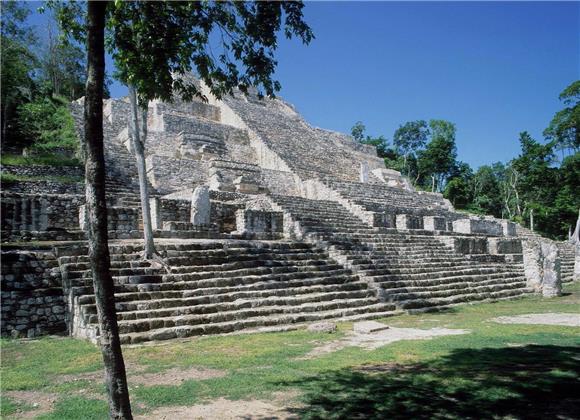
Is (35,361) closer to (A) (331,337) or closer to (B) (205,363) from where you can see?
(B) (205,363)

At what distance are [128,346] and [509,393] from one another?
5087mm

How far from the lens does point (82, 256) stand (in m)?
8.48

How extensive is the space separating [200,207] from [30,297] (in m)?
5.49

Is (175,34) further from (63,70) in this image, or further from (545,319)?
(63,70)

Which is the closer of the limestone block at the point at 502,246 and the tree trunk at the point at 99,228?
the tree trunk at the point at 99,228

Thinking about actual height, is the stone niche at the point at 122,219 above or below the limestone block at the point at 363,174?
below

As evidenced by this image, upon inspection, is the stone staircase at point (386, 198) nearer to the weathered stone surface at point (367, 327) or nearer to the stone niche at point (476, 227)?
the stone niche at point (476, 227)

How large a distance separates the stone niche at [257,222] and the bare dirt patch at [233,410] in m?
8.60

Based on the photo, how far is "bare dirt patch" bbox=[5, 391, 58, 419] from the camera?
4.07 metres

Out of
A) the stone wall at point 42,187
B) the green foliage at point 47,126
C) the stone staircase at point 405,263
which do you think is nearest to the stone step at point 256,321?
the stone staircase at point 405,263

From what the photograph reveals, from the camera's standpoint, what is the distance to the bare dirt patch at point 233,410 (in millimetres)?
3979

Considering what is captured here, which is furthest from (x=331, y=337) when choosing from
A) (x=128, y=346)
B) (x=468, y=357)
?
(x=128, y=346)

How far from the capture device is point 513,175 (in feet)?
151

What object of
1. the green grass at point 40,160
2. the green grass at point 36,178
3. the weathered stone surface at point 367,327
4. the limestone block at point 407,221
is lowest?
the weathered stone surface at point 367,327
